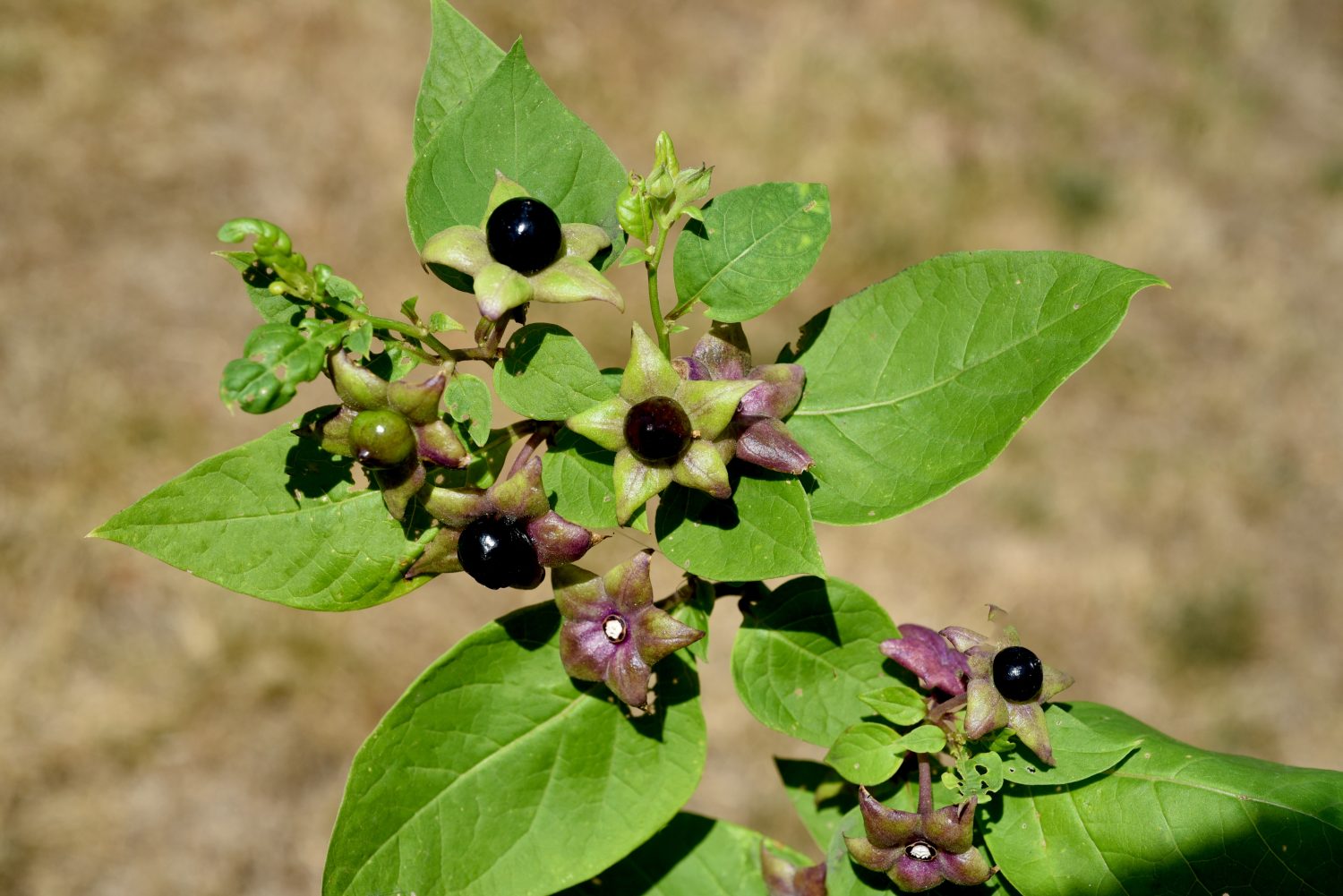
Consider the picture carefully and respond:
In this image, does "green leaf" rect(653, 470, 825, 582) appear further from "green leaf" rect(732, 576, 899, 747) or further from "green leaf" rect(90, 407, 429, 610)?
"green leaf" rect(90, 407, 429, 610)

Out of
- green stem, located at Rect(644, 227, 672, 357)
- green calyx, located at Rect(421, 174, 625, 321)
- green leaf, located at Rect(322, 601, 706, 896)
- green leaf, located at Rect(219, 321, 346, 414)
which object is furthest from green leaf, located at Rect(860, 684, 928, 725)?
green leaf, located at Rect(219, 321, 346, 414)

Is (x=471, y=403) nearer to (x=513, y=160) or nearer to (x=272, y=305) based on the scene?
(x=272, y=305)

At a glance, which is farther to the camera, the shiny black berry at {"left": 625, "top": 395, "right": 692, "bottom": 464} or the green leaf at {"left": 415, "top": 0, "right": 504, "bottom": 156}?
the green leaf at {"left": 415, "top": 0, "right": 504, "bottom": 156}

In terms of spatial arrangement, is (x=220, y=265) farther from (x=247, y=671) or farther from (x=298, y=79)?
(x=247, y=671)

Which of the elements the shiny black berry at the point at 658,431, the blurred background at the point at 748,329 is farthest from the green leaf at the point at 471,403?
the blurred background at the point at 748,329

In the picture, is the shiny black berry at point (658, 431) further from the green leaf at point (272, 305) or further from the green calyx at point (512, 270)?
the green leaf at point (272, 305)

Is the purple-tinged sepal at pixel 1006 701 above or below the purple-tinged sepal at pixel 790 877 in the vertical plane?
above

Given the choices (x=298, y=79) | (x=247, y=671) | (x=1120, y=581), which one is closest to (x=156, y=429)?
(x=247, y=671)
